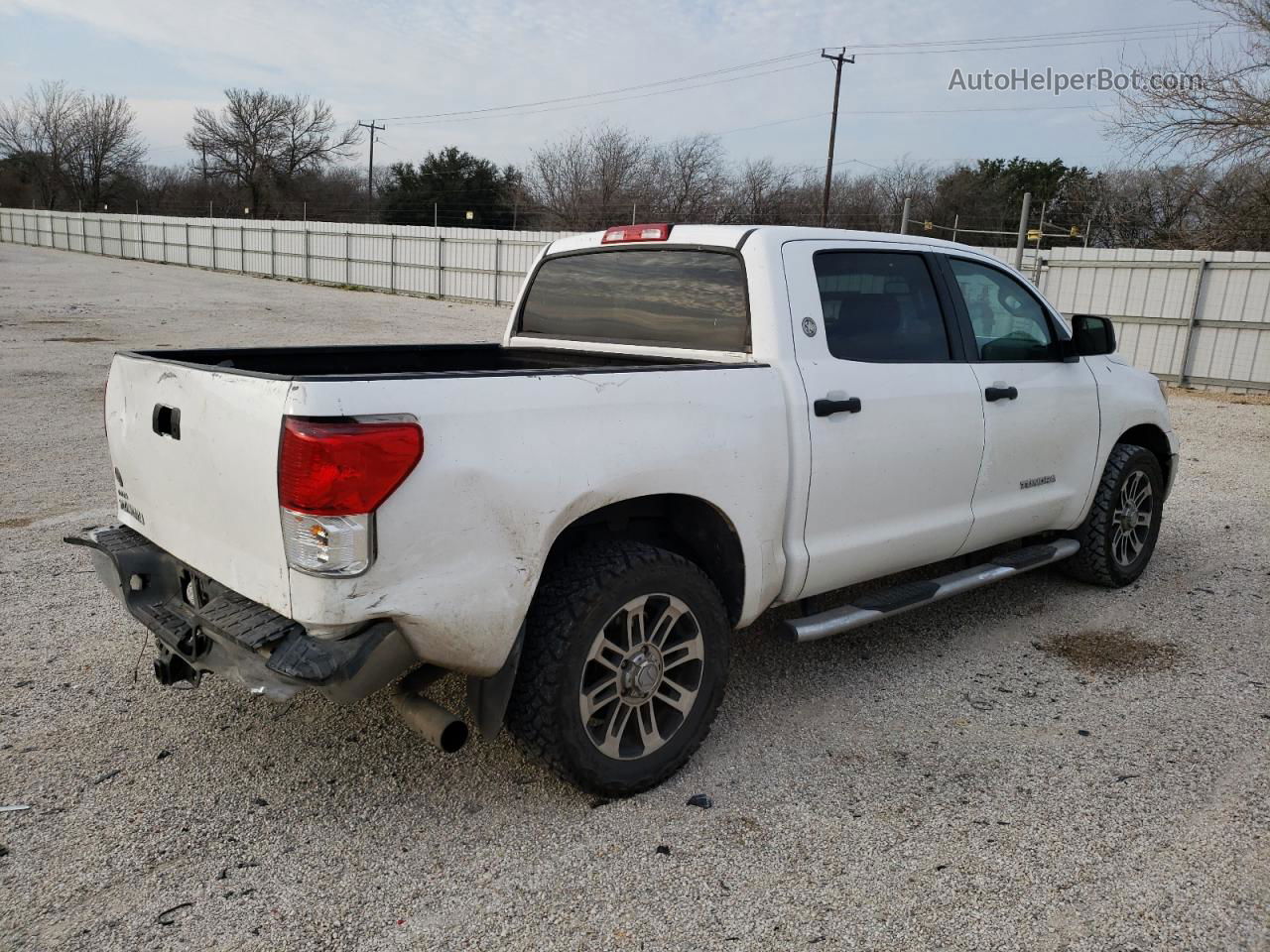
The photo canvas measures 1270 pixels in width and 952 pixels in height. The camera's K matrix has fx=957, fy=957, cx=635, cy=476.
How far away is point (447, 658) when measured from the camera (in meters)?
2.70

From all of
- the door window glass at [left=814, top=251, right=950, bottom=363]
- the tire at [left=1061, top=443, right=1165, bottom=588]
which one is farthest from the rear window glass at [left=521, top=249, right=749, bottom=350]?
the tire at [left=1061, top=443, right=1165, bottom=588]

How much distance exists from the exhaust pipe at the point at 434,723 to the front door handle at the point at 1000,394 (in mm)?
2672

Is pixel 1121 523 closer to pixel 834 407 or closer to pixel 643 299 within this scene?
pixel 834 407

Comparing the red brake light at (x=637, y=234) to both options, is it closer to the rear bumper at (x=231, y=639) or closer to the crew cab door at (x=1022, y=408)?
the crew cab door at (x=1022, y=408)

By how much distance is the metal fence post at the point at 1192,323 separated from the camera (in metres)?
15.1

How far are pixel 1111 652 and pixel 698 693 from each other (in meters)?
2.36

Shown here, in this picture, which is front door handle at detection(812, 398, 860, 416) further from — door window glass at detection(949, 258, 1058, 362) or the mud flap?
the mud flap

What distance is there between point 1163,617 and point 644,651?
3.28m

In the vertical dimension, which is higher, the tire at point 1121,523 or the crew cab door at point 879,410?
the crew cab door at point 879,410

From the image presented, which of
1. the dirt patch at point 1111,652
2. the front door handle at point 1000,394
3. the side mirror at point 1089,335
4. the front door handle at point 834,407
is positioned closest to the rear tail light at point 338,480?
the front door handle at point 834,407

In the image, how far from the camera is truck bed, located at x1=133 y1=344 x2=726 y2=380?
387cm

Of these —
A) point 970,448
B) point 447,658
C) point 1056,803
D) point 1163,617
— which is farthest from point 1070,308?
point 447,658

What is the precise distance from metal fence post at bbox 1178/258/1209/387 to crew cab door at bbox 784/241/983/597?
13.5 metres

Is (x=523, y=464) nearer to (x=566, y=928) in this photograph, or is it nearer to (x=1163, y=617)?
(x=566, y=928)
